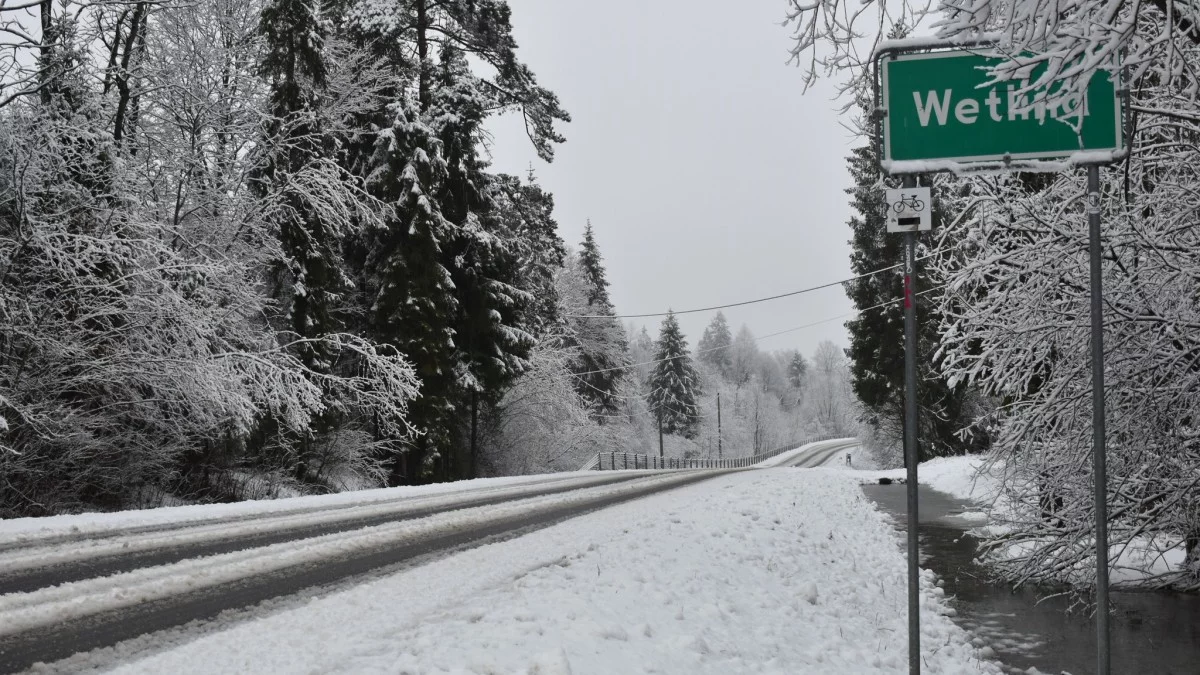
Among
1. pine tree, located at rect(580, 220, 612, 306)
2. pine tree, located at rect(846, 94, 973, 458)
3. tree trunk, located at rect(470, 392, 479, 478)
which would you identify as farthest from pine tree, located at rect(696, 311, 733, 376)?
tree trunk, located at rect(470, 392, 479, 478)

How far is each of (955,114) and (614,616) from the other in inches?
152

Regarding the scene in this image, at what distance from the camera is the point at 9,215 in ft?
39.3

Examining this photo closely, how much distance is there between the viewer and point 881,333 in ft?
120

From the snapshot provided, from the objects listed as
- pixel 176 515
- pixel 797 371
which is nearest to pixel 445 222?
pixel 176 515

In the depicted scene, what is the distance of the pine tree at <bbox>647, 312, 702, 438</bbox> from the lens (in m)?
70.0

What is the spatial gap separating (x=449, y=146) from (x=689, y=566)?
18.7 metres

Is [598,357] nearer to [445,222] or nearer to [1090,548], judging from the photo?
[445,222]

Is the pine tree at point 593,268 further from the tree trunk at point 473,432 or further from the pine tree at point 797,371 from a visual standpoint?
the pine tree at point 797,371

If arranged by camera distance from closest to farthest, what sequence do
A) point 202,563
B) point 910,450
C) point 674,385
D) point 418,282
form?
point 910,450
point 202,563
point 418,282
point 674,385

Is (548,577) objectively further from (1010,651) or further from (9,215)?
(9,215)

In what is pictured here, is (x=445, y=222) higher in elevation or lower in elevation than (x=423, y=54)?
lower

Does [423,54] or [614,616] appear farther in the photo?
[423,54]

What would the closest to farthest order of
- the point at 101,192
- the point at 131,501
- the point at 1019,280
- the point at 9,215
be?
1. the point at 1019,280
2. the point at 9,215
3. the point at 101,192
4. the point at 131,501

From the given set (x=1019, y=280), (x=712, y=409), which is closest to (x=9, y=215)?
(x=1019, y=280)
